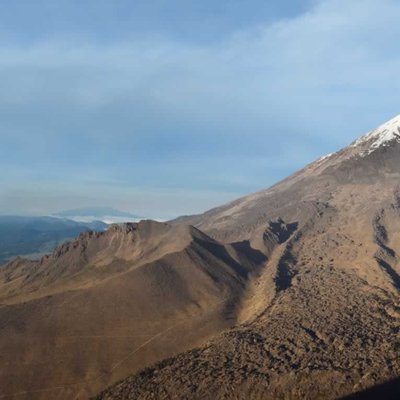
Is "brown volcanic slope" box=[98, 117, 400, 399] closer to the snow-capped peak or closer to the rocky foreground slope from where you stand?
the rocky foreground slope

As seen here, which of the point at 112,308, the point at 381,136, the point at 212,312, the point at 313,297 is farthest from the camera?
the point at 381,136

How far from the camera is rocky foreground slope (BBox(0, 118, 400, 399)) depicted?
3325 cm

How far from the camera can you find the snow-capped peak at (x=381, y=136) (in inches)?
3926

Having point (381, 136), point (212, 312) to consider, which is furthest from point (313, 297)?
point (381, 136)

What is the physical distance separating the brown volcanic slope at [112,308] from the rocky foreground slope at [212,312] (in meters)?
0.14

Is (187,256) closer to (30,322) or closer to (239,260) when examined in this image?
(239,260)

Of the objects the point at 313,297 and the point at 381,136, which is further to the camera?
the point at 381,136

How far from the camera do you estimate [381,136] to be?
336 feet

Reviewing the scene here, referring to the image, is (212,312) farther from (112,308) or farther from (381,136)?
(381,136)

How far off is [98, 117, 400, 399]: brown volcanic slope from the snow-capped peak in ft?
1.11

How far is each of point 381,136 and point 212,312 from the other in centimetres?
6752

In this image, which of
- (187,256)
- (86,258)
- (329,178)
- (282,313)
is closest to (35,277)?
(86,258)

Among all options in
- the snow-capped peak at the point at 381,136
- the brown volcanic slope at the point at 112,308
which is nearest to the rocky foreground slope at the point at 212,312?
the brown volcanic slope at the point at 112,308

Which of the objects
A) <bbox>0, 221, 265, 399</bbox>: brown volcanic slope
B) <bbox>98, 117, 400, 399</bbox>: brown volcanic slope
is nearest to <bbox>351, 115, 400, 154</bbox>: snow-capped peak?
<bbox>98, 117, 400, 399</bbox>: brown volcanic slope
